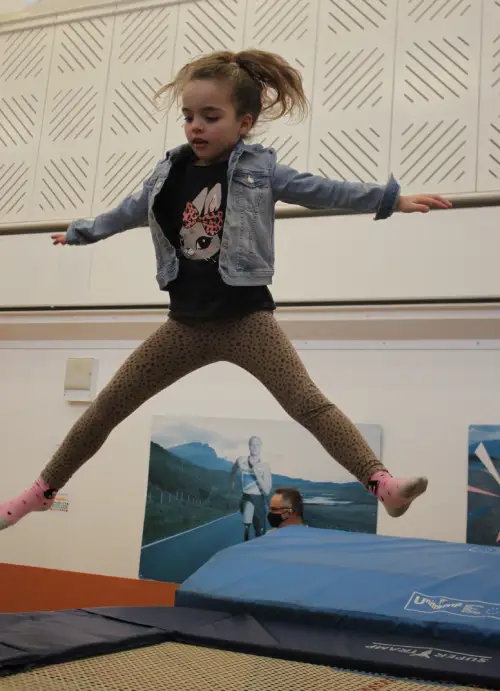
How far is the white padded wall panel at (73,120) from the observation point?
4316 millimetres

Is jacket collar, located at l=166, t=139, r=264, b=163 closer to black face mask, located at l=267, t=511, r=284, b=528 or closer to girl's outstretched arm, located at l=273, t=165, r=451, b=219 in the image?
girl's outstretched arm, located at l=273, t=165, r=451, b=219

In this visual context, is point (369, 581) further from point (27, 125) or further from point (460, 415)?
point (27, 125)

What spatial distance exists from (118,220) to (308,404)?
0.79 metres

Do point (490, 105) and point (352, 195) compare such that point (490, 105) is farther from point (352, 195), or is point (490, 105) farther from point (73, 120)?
point (73, 120)

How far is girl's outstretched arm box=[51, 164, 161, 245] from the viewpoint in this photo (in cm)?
205

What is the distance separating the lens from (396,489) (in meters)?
1.67

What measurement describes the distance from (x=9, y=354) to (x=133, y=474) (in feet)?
3.95

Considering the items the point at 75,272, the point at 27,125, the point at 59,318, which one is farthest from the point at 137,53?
the point at 59,318

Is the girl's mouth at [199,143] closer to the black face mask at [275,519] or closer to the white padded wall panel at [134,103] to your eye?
the white padded wall panel at [134,103]

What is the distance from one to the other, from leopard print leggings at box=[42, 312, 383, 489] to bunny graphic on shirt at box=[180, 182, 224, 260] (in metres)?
0.19

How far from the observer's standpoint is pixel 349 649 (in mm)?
2064

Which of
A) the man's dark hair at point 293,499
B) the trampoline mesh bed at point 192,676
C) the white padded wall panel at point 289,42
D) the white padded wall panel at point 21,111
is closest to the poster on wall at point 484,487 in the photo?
the man's dark hair at point 293,499

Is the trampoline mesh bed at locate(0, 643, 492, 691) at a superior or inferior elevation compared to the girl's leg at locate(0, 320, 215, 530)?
inferior

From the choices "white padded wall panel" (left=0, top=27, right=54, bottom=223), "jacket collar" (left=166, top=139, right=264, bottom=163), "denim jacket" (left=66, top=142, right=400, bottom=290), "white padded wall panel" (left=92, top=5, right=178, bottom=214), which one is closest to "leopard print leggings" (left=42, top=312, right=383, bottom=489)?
"denim jacket" (left=66, top=142, right=400, bottom=290)
